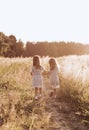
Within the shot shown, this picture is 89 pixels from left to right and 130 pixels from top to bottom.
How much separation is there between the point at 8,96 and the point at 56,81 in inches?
→ 86.0

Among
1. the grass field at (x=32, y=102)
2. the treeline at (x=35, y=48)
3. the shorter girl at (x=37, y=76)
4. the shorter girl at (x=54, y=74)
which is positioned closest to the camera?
the grass field at (x=32, y=102)

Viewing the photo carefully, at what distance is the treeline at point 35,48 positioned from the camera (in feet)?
208

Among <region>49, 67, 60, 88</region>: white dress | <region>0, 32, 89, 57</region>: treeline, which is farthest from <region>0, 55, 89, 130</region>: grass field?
<region>0, 32, 89, 57</region>: treeline

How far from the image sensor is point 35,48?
80.2 metres

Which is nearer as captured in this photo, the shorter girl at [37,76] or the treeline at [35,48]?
the shorter girl at [37,76]

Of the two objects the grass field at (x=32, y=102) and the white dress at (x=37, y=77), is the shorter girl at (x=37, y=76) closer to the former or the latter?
the white dress at (x=37, y=77)

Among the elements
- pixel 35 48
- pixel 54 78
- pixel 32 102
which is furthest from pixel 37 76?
pixel 35 48

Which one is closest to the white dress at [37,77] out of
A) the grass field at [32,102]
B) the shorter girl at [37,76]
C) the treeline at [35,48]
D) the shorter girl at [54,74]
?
the shorter girl at [37,76]

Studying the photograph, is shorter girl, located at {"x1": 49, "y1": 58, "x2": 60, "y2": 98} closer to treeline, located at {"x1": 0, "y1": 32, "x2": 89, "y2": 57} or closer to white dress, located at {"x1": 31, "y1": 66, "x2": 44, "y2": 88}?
white dress, located at {"x1": 31, "y1": 66, "x2": 44, "y2": 88}

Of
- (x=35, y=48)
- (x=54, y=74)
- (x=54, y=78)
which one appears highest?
(x=35, y=48)

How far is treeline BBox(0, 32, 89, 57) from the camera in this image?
6325cm

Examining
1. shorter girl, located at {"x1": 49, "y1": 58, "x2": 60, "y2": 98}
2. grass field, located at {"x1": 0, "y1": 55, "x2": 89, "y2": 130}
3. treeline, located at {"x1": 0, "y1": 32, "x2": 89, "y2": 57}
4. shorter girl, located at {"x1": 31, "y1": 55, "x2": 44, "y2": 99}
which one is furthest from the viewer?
treeline, located at {"x1": 0, "y1": 32, "x2": 89, "y2": 57}

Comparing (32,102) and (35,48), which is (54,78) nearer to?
(32,102)

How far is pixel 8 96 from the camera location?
29.9 ft
